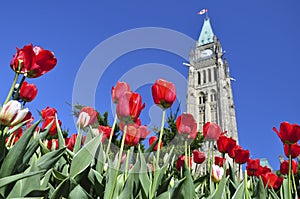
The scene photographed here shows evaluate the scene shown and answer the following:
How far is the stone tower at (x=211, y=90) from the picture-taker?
2445 centimetres

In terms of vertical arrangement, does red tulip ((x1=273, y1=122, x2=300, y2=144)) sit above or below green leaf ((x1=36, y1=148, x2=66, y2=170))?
above

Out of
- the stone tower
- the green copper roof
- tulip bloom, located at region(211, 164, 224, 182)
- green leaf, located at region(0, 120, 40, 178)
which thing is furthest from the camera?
the green copper roof

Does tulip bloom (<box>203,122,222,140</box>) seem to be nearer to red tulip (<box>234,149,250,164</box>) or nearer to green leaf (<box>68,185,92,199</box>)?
red tulip (<box>234,149,250,164</box>)

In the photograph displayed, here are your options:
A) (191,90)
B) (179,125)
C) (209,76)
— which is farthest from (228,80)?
(179,125)

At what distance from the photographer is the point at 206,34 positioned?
33.7m

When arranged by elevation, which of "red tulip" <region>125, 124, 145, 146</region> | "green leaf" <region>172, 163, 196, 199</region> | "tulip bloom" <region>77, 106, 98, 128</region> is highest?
"tulip bloom" <region>77, 106, 98, 128</region>

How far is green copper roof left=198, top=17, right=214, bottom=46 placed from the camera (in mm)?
32463

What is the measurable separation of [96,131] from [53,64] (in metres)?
0.29

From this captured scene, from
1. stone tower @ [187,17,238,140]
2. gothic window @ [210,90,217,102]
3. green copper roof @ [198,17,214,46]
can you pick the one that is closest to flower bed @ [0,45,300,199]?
stone tower @ [187,17,238,140]

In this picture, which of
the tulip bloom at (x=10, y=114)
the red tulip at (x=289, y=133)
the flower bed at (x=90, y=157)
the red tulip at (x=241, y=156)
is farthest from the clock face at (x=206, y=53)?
the tulip bloom at (x=10, y=114)

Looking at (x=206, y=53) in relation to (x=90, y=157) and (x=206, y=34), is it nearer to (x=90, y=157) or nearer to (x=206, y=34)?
(x=206, y=34)

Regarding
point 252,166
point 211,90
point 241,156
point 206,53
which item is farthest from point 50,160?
point 206,53

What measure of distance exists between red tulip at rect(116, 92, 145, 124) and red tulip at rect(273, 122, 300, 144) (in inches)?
25.2

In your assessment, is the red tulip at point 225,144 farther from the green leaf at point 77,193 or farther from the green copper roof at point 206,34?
the green copper roof at point 206,34
